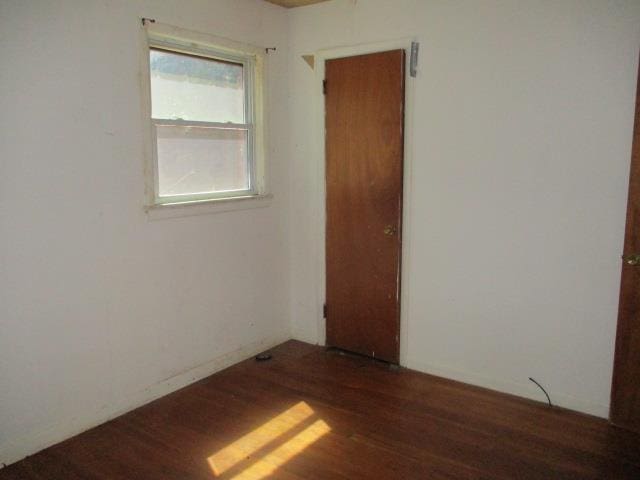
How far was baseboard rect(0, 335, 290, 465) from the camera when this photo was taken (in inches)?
100

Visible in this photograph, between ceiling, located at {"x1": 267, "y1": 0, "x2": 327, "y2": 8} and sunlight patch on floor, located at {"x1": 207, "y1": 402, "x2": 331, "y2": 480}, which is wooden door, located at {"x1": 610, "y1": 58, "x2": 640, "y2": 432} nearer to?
sunlight patch on floor, located at {"x1": 207, "y1": 402, "x2": 331, "y2": 480}

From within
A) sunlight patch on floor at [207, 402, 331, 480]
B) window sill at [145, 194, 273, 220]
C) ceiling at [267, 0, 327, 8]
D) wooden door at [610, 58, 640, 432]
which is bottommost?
sunlight patch on floor at [207, 402, 331, 480]

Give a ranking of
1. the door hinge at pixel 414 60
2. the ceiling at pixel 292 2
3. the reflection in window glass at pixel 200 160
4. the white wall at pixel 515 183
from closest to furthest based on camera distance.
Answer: the white wall at pixel 515 183 → the reflection in window glass at pixel 200 160 → the door hinge at pixel 414 60 → the ceiling at pixel 292 2

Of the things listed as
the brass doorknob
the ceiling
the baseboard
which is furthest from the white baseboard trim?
the ceiling

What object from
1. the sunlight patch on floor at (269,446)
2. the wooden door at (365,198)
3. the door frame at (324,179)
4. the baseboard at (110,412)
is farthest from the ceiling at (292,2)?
the sunlight patch on floor at (269,446)

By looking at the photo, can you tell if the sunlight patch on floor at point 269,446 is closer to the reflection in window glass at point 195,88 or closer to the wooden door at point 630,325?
the wooden door at point 630,325

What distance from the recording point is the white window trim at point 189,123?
3033 millimetres

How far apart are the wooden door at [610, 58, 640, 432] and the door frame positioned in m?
1.30

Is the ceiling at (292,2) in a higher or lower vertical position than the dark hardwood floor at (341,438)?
higher

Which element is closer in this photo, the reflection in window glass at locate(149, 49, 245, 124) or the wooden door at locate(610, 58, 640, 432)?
the wooden door at locate(610, 58, 640, 432)

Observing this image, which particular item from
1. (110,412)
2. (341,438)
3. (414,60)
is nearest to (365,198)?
(414,60)

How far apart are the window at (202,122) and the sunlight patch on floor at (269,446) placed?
1.50 m

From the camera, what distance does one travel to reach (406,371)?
3635 millimetres

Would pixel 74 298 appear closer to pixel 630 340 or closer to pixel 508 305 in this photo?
pixel 508 305
